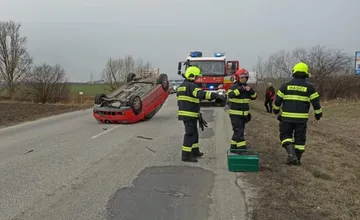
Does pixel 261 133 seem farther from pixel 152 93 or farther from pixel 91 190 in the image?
pixel 91 190

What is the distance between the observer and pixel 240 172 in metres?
6.79

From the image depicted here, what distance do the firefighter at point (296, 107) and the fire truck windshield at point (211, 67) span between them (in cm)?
1513

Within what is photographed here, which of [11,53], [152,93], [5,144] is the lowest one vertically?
[5,144]

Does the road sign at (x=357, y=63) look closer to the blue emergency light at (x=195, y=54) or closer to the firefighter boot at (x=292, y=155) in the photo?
the blue emergency light at (x=195, y=54)

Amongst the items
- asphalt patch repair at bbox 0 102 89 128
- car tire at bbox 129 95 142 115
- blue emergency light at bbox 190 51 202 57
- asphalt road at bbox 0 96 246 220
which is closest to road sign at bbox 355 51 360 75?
blue emergency light at bbox 190 51 202 57

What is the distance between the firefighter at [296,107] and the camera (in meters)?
7.04

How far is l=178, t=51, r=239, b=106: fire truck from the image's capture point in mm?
21922

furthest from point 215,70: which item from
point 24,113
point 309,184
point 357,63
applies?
point 357,63

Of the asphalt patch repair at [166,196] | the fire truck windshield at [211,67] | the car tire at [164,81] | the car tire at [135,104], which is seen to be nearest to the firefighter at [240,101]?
the asphalt patch repair at [166,196]

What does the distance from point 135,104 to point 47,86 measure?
32.7m

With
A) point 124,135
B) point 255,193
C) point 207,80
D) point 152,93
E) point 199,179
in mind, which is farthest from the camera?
point 207,80

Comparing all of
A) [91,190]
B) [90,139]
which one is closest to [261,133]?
[90,139]

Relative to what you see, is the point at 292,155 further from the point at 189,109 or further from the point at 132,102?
the point at 132,102

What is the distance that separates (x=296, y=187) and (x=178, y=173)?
201 cm
